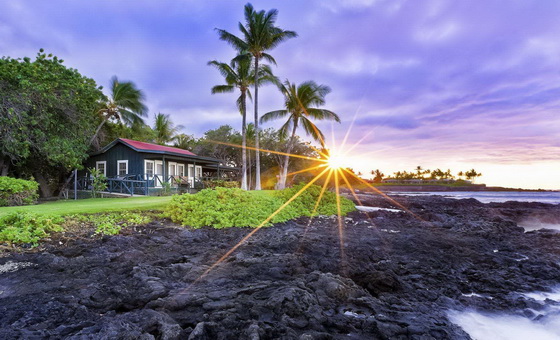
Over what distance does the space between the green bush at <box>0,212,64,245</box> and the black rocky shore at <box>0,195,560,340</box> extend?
55 cm

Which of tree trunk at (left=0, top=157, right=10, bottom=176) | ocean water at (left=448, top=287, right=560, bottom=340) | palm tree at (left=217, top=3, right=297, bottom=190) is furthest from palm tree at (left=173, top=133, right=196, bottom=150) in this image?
ocean water at (left=448, top=287, right=560, bottom=340)

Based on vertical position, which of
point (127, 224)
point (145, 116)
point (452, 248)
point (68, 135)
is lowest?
point (452, 248)

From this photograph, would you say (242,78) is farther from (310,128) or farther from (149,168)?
(149,168)

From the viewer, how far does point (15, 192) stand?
12.7m

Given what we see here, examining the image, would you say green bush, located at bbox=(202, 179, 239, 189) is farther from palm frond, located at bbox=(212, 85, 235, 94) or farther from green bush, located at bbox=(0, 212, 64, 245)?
green bush, located at bbox=(0, 212, 64, 245)

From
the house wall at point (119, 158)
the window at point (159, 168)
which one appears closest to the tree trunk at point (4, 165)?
the house wall at point (119, 158)

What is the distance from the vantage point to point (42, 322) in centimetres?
286

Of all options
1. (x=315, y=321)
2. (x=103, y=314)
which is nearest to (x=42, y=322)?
(x=103, y=314)

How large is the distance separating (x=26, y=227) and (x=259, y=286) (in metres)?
5.57

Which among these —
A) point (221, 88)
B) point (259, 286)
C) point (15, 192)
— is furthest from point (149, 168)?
point (259, 286)

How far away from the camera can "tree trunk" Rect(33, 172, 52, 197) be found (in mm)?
20531

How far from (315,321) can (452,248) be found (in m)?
5.15

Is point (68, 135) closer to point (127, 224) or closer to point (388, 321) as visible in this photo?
point (127, 224)

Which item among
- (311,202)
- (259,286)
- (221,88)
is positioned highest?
(221,88)
